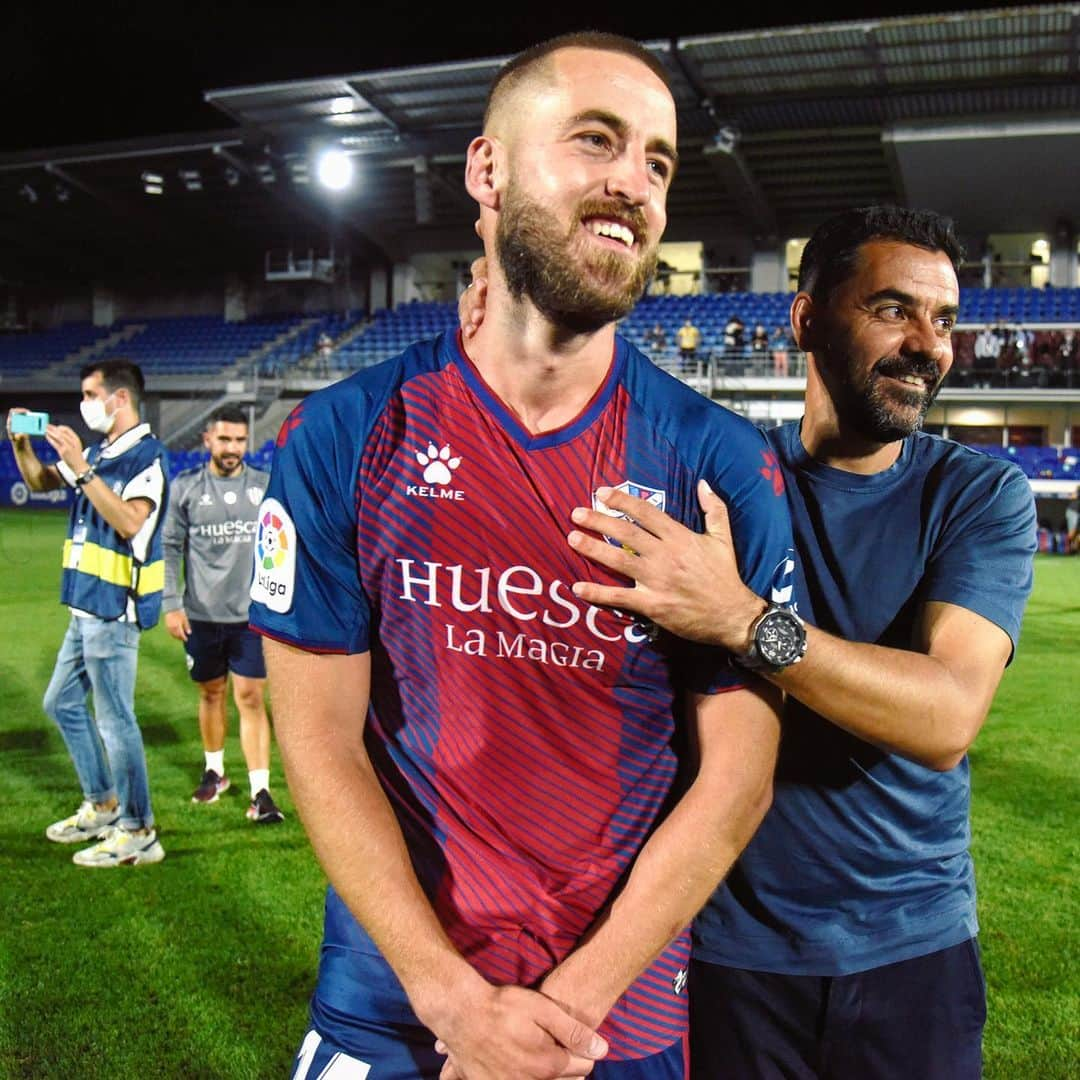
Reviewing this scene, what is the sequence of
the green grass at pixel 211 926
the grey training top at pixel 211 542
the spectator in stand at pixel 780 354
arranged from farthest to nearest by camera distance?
the spectator in stand at pixel 780 354 → the grey training top at pixel 211 542 → the green grass at pixel 211 926

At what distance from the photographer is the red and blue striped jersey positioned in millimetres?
1836

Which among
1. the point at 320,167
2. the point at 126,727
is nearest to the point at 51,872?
the point at 126,727

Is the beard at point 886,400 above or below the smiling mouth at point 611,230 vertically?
below

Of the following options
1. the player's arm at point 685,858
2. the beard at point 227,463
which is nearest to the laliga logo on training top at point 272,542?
the player's arm at point 685,858

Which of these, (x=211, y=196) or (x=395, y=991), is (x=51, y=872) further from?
(x=211, y=196)

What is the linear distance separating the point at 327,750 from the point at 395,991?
44cm

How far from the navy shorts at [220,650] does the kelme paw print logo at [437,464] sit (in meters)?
4.62

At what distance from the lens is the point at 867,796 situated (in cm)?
213

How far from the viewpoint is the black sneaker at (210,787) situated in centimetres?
610

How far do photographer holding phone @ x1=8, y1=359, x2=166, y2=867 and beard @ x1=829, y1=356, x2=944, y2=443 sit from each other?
12.9 ft

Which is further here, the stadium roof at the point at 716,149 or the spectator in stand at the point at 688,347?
the spectator in stand at the point at 688,347

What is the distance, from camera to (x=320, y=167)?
29.3 meters

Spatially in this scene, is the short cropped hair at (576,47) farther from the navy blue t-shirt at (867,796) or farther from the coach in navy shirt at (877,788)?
the navy blue t-shirt at (867,796)

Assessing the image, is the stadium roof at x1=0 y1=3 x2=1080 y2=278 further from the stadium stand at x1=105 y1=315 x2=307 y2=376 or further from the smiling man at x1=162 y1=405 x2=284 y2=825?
the smiling man at x1=162 y1=405 x2=284 y2=825
